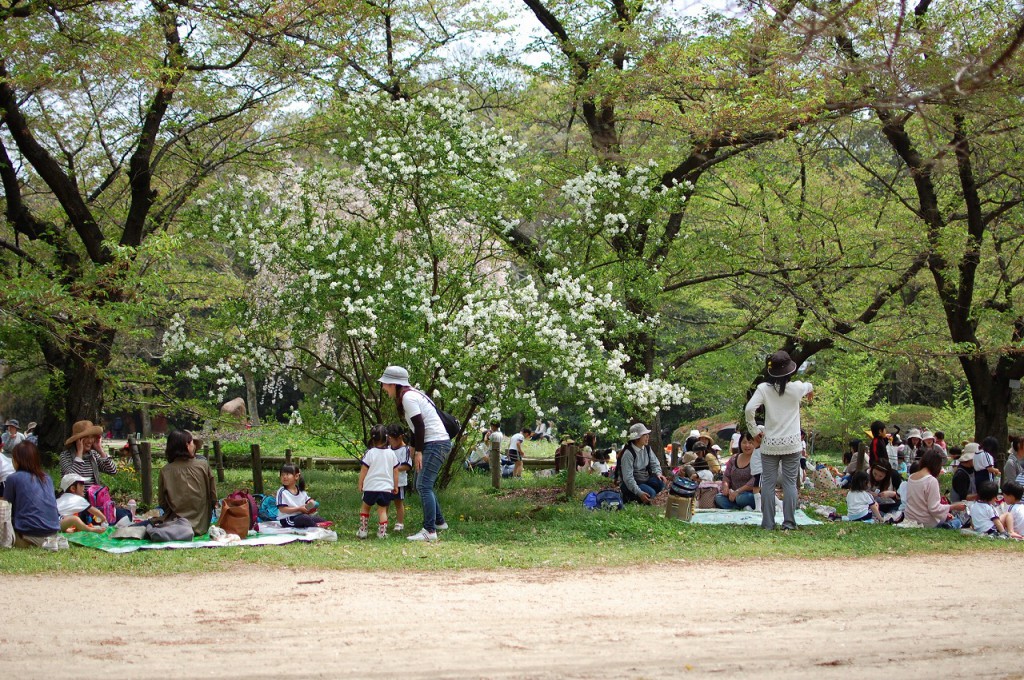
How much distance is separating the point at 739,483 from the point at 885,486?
1771mm

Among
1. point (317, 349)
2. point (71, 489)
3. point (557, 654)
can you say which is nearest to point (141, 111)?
point (317, 349)

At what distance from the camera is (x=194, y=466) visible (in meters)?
9.73

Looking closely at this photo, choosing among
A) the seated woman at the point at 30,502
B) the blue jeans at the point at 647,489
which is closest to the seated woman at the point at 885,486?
the blue jeans at the point at 647,489

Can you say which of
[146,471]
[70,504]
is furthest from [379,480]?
[146,471]

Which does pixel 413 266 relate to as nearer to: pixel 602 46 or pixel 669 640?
pixel 602 46

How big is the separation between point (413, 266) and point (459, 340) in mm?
1287

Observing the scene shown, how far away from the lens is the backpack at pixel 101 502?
35.3 ft

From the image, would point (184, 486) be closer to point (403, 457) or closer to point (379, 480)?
point (379, 480)

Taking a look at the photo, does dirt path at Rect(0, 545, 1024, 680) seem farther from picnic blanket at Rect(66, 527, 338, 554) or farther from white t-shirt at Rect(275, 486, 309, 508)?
white t-shirt at Rect(275, 486, 309, 508)

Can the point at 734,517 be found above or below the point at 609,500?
below

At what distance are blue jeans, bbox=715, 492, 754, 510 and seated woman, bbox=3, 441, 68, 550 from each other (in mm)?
7569

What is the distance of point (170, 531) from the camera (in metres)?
9.46

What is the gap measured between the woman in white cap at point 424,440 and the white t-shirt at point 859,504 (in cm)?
509

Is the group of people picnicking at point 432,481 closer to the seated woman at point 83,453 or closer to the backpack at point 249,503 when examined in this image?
the seated woman at point 83,453
